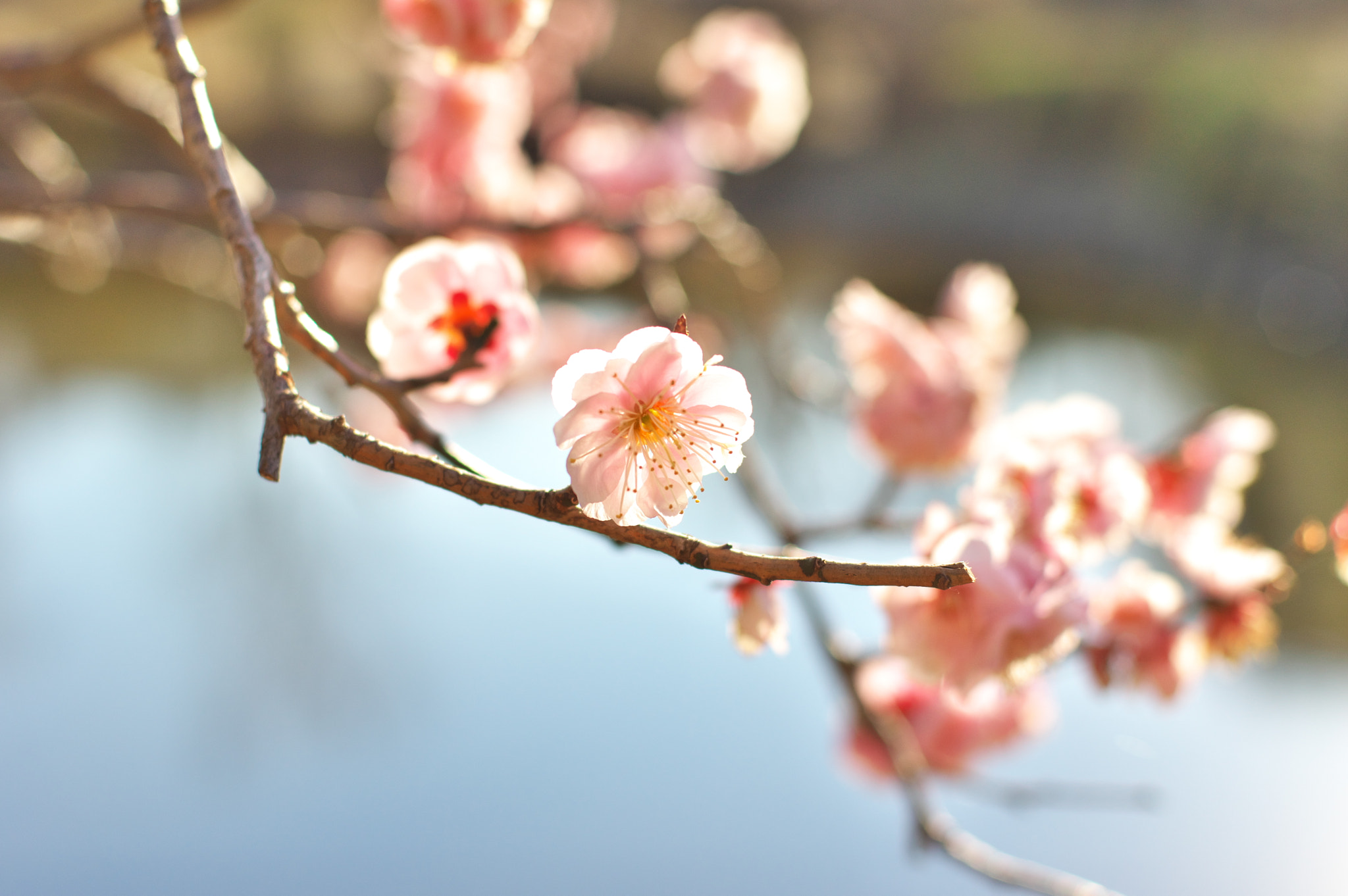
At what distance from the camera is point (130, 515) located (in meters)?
0.67

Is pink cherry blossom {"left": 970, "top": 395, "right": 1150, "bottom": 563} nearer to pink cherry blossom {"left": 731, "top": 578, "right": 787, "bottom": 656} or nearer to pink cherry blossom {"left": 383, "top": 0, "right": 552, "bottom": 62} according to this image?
pink cherry blossom {"left": 731, "top": 578, "right": 787, "bottom": 656}

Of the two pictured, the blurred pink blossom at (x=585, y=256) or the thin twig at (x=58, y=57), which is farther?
the blurred pink blossom at (x=585, y=256)

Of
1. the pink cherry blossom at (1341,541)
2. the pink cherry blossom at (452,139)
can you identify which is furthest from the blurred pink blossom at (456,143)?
the pink cherry blossom at (1341,541)

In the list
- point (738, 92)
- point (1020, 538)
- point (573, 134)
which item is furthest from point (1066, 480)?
point (573, 134)

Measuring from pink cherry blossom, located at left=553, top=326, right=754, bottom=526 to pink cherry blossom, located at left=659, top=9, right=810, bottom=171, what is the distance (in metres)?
0.57

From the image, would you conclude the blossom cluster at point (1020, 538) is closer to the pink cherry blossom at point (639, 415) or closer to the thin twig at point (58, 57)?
the pink cherry blossom at point (639, 415)

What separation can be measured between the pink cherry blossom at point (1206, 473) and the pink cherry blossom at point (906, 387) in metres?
0.08

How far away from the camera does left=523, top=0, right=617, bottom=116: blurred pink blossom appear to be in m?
0.78

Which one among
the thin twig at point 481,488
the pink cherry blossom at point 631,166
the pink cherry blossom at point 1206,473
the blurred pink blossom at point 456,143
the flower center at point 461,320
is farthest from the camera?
the pink cherry blossom at point 631,166

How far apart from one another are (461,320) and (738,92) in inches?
19.6

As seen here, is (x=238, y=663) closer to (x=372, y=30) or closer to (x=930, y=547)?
(x=930, y=547)

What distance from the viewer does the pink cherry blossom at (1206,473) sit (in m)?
0.37

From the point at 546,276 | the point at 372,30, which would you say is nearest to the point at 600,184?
the point at 546,276

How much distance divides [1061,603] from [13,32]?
1548 millimetres
